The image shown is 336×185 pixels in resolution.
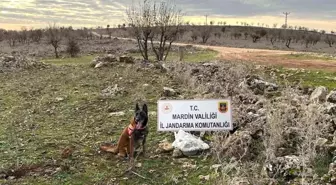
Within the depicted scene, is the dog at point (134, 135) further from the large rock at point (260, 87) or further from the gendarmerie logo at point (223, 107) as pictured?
the large rock at point (260, 87)

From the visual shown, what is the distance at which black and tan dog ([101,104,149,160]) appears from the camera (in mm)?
5766

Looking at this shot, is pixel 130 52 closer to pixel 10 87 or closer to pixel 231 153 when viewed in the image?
pixel 10 87

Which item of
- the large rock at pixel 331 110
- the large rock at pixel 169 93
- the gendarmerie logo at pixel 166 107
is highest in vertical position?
the gendarmerie logo at pixel 166 107

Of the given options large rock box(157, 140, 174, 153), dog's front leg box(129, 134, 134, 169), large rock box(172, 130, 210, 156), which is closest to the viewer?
dog's front leg box(129, 134, 134, 169)

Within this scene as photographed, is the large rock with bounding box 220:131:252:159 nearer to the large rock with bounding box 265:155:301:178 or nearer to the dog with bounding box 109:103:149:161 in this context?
the large rock with bounding box 265:155:301:178

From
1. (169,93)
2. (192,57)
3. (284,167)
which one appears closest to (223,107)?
(284,167)

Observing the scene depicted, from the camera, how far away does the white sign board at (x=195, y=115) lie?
650 centimetres

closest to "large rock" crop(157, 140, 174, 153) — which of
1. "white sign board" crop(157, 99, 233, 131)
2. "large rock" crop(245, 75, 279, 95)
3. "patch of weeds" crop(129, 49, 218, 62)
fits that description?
"white sign board" crop(157, 99, 233, 131)

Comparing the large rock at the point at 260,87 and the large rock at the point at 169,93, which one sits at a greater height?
the large rock at the point at 260,87

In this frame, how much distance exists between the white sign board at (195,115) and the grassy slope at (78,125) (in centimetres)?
52

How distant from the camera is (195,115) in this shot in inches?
258

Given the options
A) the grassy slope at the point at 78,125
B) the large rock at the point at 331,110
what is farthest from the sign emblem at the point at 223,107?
the large rock at the point at 331,110

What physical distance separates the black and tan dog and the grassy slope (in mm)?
184

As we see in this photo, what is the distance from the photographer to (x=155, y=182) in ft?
17.8
